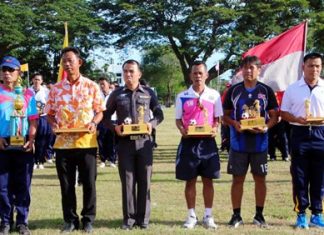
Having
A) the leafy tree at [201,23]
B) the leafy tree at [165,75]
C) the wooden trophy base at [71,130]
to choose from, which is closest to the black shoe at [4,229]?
the wooden trophy base at [71,130]

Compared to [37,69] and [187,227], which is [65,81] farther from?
[37,69]

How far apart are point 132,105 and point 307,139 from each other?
6.90 ft

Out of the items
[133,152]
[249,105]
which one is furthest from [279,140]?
[133,152]

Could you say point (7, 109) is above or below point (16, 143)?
above

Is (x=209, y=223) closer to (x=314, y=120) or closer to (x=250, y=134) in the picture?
(x=250, y=134)

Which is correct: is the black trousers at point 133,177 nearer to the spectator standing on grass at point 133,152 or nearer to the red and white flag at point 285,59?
the spectator standing on grass at point 133,152

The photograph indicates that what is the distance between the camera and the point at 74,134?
6.11m

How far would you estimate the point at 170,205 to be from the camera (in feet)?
25.4

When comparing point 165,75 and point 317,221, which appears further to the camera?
point 165,75

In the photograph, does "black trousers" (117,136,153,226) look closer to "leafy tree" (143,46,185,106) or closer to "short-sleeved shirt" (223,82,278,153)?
"short-sleeved shirt" (223,82,278,153)

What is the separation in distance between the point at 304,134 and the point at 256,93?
0.74 m

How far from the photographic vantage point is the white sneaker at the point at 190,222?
20.7 ft

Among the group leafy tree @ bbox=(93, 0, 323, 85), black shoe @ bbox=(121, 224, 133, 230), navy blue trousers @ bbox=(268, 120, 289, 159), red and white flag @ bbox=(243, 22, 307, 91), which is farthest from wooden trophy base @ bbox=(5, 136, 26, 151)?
leafy tree @ bbox=(93, 0, 323, 85)

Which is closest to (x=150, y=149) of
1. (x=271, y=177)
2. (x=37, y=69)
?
(x=271, y=177)
